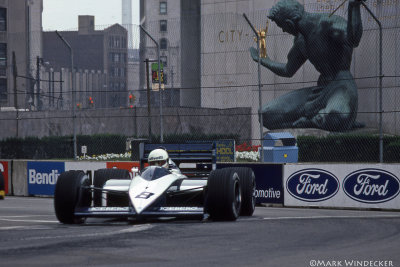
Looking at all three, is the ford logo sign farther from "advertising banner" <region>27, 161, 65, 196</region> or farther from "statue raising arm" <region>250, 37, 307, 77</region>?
"statue raising arm" <region>250, 37, 307, 77</region>

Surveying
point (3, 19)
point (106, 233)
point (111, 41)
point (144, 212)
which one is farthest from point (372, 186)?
point (111, 41)

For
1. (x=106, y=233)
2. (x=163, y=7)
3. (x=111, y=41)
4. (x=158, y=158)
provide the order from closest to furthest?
(x=106, y=233)
(x=158, y=158)
(x=163, y=7)
(x=111, y=41)

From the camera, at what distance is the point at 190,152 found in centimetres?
1545

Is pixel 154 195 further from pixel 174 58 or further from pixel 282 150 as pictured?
pixel 174 58

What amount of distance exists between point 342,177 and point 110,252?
10.0 metres

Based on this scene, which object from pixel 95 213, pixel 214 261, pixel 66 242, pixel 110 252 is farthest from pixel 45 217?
pixel 214 261

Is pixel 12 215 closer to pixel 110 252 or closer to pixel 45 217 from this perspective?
pixel 45 217

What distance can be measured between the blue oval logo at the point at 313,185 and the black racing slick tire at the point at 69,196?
6.89m

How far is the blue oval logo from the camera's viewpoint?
18.1m

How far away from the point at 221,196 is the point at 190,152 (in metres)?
2.97

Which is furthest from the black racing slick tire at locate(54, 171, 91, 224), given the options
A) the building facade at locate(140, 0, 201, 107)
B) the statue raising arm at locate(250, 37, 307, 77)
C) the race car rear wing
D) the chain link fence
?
the statue raising arm at locate(250, 37, 307, 77)

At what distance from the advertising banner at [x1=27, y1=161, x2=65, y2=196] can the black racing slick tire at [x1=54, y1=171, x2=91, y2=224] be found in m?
9.20

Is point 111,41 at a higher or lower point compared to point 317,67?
higher

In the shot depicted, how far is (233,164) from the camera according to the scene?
19797 mm
